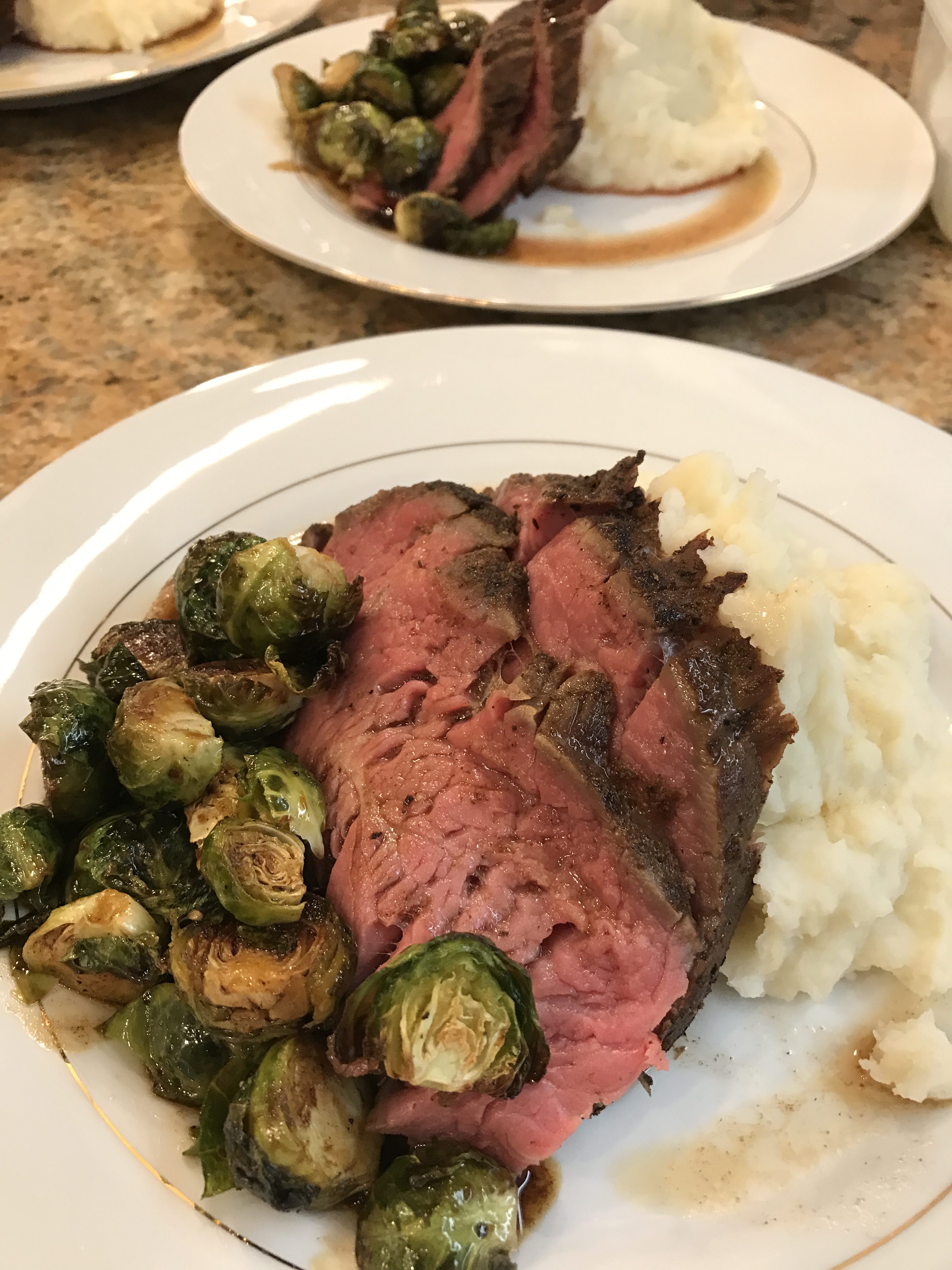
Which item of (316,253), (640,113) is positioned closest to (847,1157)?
(316,253)

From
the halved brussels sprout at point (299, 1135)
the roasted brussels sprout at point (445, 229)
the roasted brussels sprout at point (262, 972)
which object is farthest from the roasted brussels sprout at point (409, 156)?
the halved brussels sprout at point (299, 1135)

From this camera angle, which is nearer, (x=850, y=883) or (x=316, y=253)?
(x=850, y=883)

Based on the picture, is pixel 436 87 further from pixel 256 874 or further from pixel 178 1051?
pixel 178 1051

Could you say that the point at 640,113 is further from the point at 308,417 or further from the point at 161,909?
the point at 161,909

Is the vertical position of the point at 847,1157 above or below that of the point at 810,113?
below

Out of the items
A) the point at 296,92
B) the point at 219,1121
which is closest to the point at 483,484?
the point at 219,1121

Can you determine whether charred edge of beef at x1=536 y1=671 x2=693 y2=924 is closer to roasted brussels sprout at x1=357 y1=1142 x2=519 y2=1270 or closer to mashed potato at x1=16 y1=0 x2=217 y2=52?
roasted brussels sprout at x1=357 y1=1142 x2=519 y2=1270

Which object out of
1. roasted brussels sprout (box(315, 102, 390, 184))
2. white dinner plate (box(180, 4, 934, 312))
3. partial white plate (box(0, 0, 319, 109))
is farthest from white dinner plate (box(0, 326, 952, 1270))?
partial white plate (box(0, 0, 319, 109))
